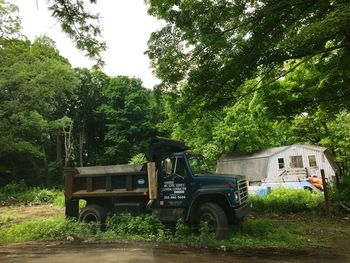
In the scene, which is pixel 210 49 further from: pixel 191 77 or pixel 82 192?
pixel 82 192

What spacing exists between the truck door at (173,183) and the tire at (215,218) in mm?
583

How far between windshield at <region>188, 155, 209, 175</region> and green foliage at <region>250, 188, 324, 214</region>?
175 inches

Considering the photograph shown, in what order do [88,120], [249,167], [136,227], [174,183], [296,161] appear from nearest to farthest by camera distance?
1. [136,227]
2. [174,183]
3. [296,161]
4. [249,167]
5. [88,120]

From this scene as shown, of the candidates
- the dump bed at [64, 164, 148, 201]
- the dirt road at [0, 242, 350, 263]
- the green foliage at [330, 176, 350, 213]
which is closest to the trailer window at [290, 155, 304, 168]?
the green foliage at [330, 176, 350, 213]

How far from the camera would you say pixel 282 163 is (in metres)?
30.5

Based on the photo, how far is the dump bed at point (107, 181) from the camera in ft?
33.3

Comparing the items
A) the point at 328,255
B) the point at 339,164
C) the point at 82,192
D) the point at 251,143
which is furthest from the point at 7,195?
the point at 339,164

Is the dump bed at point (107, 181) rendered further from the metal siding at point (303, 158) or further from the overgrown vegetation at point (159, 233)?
the metal siding at point (303, 158)

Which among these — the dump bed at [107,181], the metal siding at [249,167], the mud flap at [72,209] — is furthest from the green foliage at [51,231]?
the metal siding at [249,167]

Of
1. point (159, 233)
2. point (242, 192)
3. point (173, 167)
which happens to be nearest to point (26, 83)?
point (173, 167)

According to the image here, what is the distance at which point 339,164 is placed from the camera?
1262 inches

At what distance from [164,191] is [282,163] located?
22903 millimetres

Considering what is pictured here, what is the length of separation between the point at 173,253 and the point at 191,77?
407 cm

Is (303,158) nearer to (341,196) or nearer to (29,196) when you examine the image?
(341,196)
